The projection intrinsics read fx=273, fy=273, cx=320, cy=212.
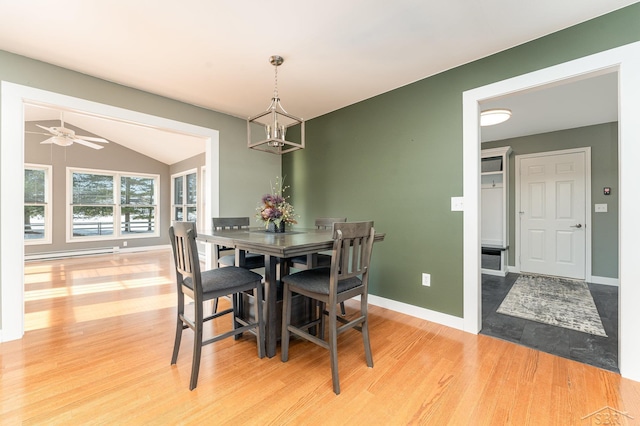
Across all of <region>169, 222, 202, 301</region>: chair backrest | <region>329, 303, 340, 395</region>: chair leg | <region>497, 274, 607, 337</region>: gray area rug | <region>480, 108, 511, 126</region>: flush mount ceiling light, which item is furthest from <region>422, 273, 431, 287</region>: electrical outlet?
<region>169, 222, 202, 301</region>: chair backrest

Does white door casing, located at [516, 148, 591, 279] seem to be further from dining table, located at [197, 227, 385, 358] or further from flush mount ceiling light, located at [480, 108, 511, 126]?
dining table, located at [197, 227, 385, 358]

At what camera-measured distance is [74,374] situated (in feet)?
5.92

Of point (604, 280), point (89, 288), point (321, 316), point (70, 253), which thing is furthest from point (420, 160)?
point (70, 253)

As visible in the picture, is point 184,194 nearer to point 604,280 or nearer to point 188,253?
point 188,253

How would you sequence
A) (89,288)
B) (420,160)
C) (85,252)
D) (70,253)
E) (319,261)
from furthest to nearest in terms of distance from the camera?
1. (85,252)
2. (70,253)
3. (89,288)
4. (420,160)
5. (319,261)

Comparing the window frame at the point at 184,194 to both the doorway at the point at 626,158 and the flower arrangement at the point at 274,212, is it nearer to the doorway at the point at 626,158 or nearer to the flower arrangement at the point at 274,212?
the flower arrangement at the point at 274,212

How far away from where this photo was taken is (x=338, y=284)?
6.06ft

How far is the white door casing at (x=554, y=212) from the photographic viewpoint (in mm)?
4176

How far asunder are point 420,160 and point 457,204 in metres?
0.59

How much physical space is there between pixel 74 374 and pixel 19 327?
A: 104cm

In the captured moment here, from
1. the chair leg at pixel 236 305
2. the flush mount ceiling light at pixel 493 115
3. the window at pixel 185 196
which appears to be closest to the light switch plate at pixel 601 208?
the flush mount ceiling light at pixel 493 115

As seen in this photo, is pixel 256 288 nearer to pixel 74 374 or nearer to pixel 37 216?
pixel 74 374

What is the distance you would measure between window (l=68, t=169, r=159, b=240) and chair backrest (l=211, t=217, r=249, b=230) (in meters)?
5.70

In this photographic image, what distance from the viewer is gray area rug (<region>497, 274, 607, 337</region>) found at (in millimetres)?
2605
